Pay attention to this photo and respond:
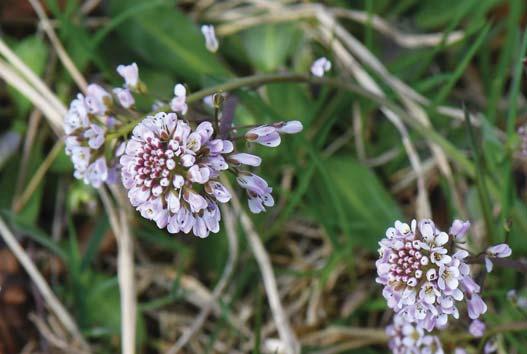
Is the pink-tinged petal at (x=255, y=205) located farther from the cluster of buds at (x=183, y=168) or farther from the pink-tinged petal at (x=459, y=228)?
the pink-tinged petal at (x=459, y=228)

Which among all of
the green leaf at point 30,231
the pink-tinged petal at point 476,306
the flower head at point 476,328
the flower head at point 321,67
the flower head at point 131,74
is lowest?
the pink-tinged petal at point 476,306

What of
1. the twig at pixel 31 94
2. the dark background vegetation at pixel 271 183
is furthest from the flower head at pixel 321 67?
the twig at pixel 31 94

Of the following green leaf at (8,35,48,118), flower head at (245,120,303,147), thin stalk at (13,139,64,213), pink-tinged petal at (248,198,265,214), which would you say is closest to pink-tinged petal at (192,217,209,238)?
pink-tinged petal at (248,198,265,214)

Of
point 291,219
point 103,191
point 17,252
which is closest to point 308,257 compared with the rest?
point 291,219

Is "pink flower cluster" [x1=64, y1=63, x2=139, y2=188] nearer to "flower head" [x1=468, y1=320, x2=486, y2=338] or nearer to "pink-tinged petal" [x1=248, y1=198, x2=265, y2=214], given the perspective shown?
"pink-tinged petal" [x1=248, y1=198, x2=265, y2=214]

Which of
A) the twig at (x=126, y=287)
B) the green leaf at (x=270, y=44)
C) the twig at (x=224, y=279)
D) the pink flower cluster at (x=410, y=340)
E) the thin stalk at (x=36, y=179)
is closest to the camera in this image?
the pink flower cluster at (x=410, y=340)

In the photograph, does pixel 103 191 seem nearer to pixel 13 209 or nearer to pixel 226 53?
pixel 13 209
